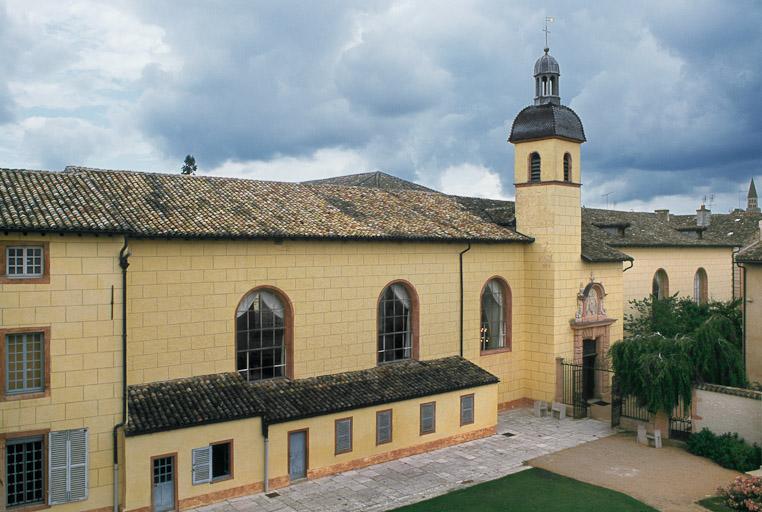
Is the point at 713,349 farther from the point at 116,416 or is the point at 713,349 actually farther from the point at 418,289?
the point at 116,416

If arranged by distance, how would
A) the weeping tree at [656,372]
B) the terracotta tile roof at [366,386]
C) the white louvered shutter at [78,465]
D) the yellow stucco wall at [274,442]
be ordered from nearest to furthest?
the white louvered shutter at [78,465] → the yellow stucco wall at [274,442] → the terracotta tile roof at [366,386] → the weeping tree at [656,372]

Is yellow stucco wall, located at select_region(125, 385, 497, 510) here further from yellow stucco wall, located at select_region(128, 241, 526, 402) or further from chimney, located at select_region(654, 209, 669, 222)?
chimney, located at select_region(654, 209, 669, 222)

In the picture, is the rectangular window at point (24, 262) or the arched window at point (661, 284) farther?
the arched window at point (661, 284)

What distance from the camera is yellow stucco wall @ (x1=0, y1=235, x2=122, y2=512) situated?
1650 centimetres

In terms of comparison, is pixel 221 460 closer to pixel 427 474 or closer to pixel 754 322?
pixel 427 474

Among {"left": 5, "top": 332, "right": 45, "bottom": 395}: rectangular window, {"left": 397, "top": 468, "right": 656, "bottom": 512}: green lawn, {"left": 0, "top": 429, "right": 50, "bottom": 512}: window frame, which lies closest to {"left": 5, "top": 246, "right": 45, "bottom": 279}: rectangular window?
{"left": 5, "top": 332, "right": 45, "bottom": 395}: rectangular window

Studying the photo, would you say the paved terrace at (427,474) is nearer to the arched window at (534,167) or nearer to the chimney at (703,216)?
the arched window at (534,167)

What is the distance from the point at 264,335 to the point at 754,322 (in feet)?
66.7

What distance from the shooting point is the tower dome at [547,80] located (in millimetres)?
29422

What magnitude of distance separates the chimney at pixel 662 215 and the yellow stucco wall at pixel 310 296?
73.7 feet

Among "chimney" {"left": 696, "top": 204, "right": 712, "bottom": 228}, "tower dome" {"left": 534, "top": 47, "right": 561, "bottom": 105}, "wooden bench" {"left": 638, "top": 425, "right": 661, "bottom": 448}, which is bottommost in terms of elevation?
"wooden bench" {"left": 638, "top": 425, "right": 661, "bottom": 448}

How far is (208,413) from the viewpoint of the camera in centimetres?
1855

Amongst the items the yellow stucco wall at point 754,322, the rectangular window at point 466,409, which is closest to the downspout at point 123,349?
the rectangular window at point 466,409

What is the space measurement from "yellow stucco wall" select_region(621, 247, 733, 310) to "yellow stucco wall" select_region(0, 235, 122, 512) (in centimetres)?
2878
